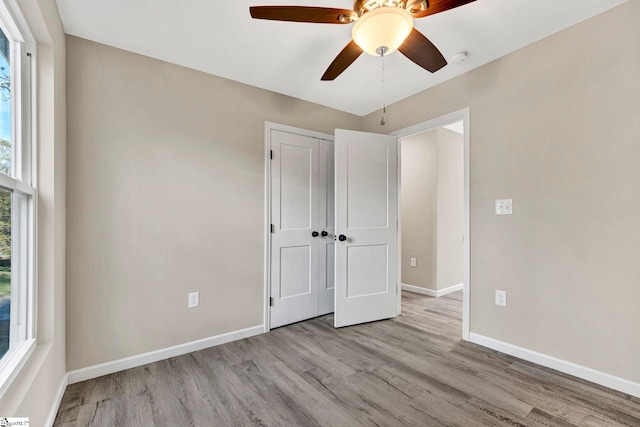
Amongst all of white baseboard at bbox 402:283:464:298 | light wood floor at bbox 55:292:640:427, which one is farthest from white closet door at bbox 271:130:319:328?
white baseboard at bbox 402:283:464:298

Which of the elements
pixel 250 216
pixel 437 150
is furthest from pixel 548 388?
pixel 437 150

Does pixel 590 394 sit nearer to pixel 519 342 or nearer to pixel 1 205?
pixel 519 342

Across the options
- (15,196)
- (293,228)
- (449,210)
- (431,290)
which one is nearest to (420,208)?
(449,210)

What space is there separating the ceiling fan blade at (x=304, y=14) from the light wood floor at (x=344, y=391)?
7.05ft

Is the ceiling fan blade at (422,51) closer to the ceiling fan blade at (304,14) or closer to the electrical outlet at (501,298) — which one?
the ceiling fan blade at (304,14)

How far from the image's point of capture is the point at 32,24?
4.60ft

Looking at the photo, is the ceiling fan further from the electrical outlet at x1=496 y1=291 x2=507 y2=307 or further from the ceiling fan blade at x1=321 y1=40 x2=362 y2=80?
the electrical outlet at x1=496 y1=291 x2=507 y2=307

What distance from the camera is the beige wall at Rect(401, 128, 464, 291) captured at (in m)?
4.11

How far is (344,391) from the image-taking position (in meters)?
1.84

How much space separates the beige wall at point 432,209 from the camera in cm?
411

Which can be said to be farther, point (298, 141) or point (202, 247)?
point (298, 141)

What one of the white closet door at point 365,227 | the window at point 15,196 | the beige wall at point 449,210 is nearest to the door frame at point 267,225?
the white closet door at point 365,227

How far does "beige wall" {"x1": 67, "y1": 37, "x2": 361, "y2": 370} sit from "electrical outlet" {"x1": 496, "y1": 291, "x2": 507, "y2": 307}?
2092mm

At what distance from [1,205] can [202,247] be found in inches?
52.7
